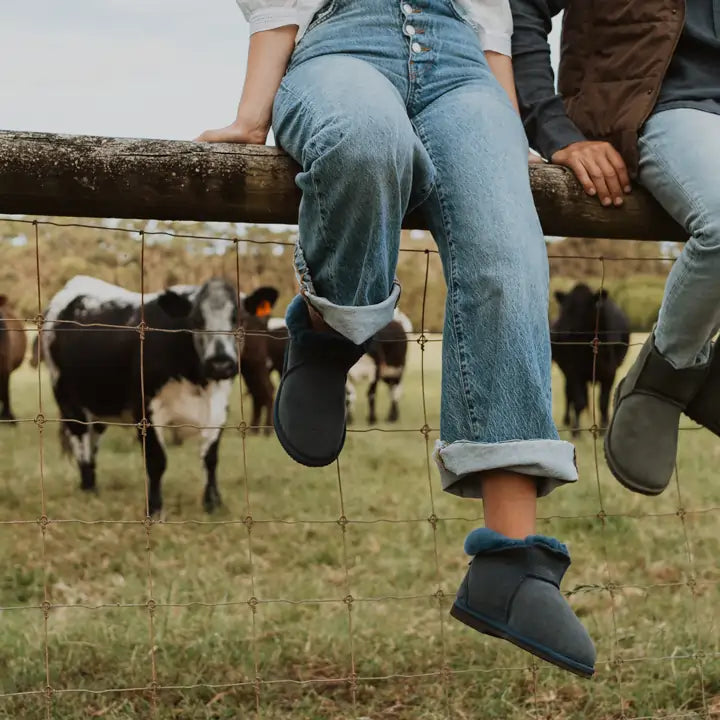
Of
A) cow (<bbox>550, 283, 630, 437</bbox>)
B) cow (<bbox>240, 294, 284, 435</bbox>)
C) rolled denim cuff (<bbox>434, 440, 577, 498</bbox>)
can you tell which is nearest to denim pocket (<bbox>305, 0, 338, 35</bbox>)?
rolled denim cuff (<bbox>434, 440, 577, 498</bbox>)

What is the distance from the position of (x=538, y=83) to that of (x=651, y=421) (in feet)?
2.73

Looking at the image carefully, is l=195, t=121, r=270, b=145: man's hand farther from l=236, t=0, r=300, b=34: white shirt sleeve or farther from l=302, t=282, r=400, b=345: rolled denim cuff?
l=302, t=282, r=400, b=345: rolled denim cuff

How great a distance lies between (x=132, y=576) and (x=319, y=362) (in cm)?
302

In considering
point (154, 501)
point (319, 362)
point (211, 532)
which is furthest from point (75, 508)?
A: point (319, 362)

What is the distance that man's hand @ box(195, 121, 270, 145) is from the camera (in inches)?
79.6

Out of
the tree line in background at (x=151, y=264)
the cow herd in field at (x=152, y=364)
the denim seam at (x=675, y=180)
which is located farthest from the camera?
the tree line in background at (x=151, y=264)

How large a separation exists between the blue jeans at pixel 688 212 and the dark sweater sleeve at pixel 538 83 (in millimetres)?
198

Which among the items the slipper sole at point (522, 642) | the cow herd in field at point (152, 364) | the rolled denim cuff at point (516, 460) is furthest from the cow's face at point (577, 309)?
the slipper sole at point (522, 642)

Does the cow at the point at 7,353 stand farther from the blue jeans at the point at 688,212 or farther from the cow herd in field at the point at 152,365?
the blue jeans at the point at 688,212

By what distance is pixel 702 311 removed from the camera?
79.9 inches

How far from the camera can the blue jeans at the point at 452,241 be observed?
1.66 metres

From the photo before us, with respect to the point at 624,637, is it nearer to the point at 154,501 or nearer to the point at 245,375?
the point at 154,501

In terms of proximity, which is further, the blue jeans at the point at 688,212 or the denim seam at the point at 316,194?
the blue jeans at the point at 688,212

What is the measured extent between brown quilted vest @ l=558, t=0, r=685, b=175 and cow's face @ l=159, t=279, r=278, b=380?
429 cm
